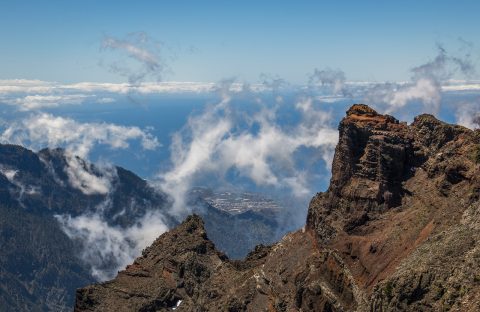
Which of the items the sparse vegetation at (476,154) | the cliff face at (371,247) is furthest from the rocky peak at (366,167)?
the sparse vegetation at (476,154)

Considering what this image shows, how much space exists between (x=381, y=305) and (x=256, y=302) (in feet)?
147

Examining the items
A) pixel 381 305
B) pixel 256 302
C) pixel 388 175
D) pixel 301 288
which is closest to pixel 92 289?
pixel 256 302

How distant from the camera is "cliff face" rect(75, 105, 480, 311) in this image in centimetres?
6638

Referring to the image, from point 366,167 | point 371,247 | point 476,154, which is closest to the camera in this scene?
point 476,154

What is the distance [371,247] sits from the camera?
3701 inches

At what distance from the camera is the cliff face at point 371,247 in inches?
2613

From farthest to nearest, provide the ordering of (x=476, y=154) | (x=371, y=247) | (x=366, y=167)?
(x=366, y=167), (x=371, y=247), (x=476, y=154)

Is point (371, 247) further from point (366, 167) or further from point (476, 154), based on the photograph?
point (476, 154)

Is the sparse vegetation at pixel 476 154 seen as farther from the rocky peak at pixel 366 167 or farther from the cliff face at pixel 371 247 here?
the rocky peak at pixel 366 167

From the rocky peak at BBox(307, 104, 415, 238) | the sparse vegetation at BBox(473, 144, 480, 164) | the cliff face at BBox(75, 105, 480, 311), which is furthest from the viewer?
the rocky peak at BBox(307, 104, 415, 238)

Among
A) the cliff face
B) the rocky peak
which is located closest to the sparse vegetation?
the cliff face

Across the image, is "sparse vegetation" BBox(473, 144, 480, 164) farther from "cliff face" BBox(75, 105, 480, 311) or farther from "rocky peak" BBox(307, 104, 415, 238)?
"rocky peak" BBox(307, 104, 415, 238)

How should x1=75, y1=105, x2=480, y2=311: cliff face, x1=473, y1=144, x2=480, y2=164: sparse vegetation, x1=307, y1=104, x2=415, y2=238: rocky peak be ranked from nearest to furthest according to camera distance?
1. x1=75, y1=105, x2=480, y2=311: cliff face
2. x1=473, y1=144, x2=480, y2=164: sparse vegetation
3. x1=307, y1=104, x2=415, y2=238: rocky peak

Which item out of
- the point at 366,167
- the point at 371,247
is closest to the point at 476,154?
the point at 366,167
